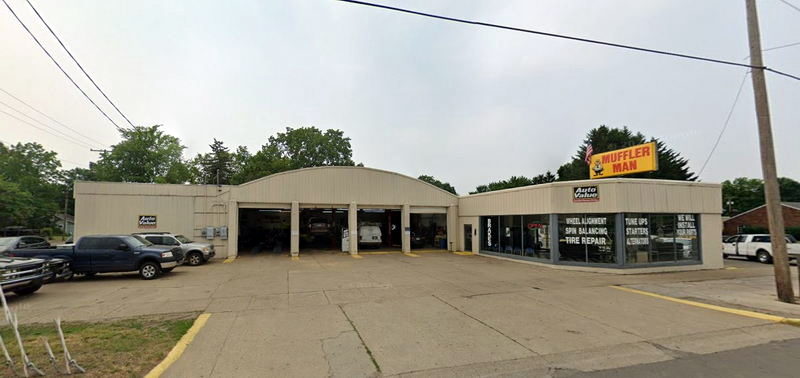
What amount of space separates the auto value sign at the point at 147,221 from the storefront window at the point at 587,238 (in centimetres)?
2065

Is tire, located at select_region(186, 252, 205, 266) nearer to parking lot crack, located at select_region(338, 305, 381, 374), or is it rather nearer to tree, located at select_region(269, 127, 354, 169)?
parking lot crack, located at select_region(338, 305, 381, 374)

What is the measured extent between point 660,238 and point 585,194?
369 centimetres

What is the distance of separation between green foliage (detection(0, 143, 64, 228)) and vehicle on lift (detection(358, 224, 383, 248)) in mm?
40312

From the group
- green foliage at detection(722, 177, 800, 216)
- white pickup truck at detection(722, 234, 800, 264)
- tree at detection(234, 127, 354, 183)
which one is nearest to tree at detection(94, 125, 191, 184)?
tree at detection(234, 127, 354, 183)

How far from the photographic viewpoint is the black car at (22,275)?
8.82 m

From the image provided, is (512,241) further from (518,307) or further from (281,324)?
(281,324)

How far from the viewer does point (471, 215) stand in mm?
21969

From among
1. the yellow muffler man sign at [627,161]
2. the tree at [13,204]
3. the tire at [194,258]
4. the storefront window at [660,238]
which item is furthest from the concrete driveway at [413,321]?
the tree at [13,204]

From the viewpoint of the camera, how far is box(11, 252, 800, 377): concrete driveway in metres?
5.03

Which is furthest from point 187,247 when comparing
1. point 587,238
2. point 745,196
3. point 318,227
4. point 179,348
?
point 745,196

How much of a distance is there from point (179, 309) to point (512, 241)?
14.8 m

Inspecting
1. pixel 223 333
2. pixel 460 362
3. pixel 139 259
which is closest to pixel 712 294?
pixel 460 362

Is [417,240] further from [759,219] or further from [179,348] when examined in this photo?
[759,219]

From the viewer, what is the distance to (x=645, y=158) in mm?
16203
